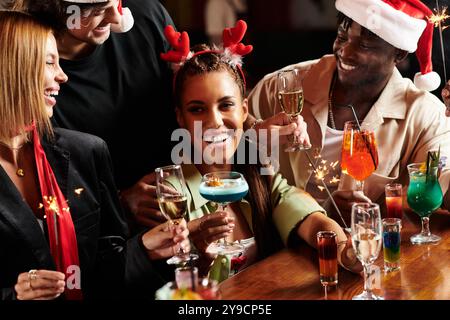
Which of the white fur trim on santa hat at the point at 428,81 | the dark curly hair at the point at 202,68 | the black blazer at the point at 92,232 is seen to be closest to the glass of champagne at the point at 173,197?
the black blazer at the point at 92,232

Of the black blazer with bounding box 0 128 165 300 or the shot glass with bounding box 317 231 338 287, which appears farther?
the black blazer with bounding box 0 128 165 300

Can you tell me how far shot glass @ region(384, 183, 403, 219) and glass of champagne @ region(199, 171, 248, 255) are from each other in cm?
53

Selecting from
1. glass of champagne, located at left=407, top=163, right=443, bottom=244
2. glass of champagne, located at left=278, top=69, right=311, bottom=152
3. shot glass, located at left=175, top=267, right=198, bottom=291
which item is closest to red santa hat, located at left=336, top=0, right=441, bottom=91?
glass of champagne, located at left=278, top=69, right=311, bottom=152

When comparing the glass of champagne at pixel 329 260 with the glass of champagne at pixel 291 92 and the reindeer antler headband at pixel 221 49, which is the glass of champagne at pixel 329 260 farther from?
the reindeer antler headband at pixel 221 49

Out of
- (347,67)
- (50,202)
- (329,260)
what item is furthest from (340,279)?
(347,67)

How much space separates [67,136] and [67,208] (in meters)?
0.26

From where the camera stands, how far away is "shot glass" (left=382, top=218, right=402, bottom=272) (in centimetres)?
204

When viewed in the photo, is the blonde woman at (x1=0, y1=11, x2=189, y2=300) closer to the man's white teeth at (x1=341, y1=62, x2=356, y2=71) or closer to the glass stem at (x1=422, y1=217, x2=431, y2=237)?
the glass stem at (x1=422, y1=217, x2=431, y2=237)

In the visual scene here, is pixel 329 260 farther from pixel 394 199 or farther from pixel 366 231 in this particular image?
pixel 394 199

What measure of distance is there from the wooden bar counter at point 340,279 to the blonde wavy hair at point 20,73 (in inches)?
32.0

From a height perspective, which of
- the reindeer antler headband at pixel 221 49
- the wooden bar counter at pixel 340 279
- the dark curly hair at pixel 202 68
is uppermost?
the reindeer antler headband at pixel 221 49

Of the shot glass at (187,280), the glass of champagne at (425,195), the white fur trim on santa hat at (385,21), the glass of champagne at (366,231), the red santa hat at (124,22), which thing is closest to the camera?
the shot glass at (187,280)

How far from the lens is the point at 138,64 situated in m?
2.85

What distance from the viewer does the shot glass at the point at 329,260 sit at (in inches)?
76.5
